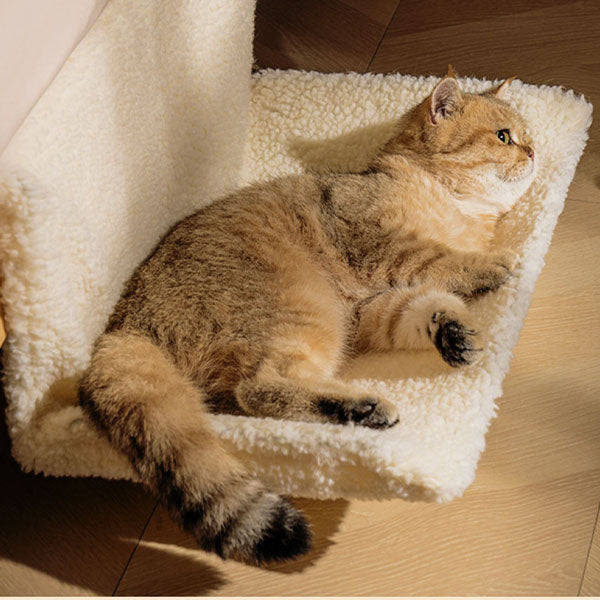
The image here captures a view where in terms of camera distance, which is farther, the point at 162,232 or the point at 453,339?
the point at 162,232

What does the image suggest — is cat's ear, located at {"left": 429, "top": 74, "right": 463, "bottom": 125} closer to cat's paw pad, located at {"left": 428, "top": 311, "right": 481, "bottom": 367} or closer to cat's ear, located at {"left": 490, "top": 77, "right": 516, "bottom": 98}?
cat's ear, located at {"left": 490, "top": 77, "right": 516, "bottom": 98}

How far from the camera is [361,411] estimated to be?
1348 mm

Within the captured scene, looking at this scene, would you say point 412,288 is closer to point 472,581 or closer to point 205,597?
point 472,581

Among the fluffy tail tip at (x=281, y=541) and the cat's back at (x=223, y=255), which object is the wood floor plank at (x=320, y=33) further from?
the fluffy tail tip at (x=281, y=541)

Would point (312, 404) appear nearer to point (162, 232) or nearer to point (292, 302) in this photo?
point (292, 302)

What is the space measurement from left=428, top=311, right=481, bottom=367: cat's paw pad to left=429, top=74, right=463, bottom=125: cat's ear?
22.0 inches

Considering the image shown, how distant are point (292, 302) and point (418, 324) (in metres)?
0.27

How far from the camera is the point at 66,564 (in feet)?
4.92

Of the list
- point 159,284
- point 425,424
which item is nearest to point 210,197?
point 159,284

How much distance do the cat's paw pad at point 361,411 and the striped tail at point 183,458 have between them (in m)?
0.20

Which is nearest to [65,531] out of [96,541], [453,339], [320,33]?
[96,541]

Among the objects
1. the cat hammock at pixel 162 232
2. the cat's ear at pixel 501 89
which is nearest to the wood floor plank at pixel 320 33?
the cat hammock at pixel 162 232

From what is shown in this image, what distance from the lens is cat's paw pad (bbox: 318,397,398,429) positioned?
1.35 m

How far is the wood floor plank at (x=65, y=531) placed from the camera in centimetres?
147
